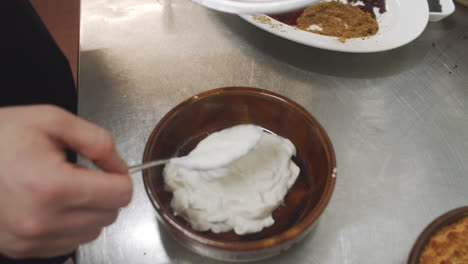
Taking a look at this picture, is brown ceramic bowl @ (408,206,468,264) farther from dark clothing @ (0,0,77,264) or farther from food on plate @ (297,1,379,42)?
dark clothing @ (0,0,77,264)

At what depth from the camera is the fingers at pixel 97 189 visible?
14.7 inches

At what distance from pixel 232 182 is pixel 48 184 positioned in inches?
11.8

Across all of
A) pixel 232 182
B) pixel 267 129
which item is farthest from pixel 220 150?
pixel 267 129

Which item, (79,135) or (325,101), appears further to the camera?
(325,101)

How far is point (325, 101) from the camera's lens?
860mm

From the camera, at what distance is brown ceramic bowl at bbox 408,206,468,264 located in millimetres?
527

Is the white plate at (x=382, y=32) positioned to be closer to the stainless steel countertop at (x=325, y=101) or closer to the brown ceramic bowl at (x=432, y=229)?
the stainless steel countertop at (x=325, y=101)

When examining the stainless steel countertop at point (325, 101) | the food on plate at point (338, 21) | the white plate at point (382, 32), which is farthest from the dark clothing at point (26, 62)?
the food on plate at point (338, 21)

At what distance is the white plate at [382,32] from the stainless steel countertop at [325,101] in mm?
64

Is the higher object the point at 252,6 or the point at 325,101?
the point at 252,6

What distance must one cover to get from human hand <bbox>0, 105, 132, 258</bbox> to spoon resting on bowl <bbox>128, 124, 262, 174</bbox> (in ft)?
0.39

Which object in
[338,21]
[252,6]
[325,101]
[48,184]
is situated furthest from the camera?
[338,21]

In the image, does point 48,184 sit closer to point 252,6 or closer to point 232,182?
point 232,182

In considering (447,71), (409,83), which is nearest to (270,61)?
(409,83)
